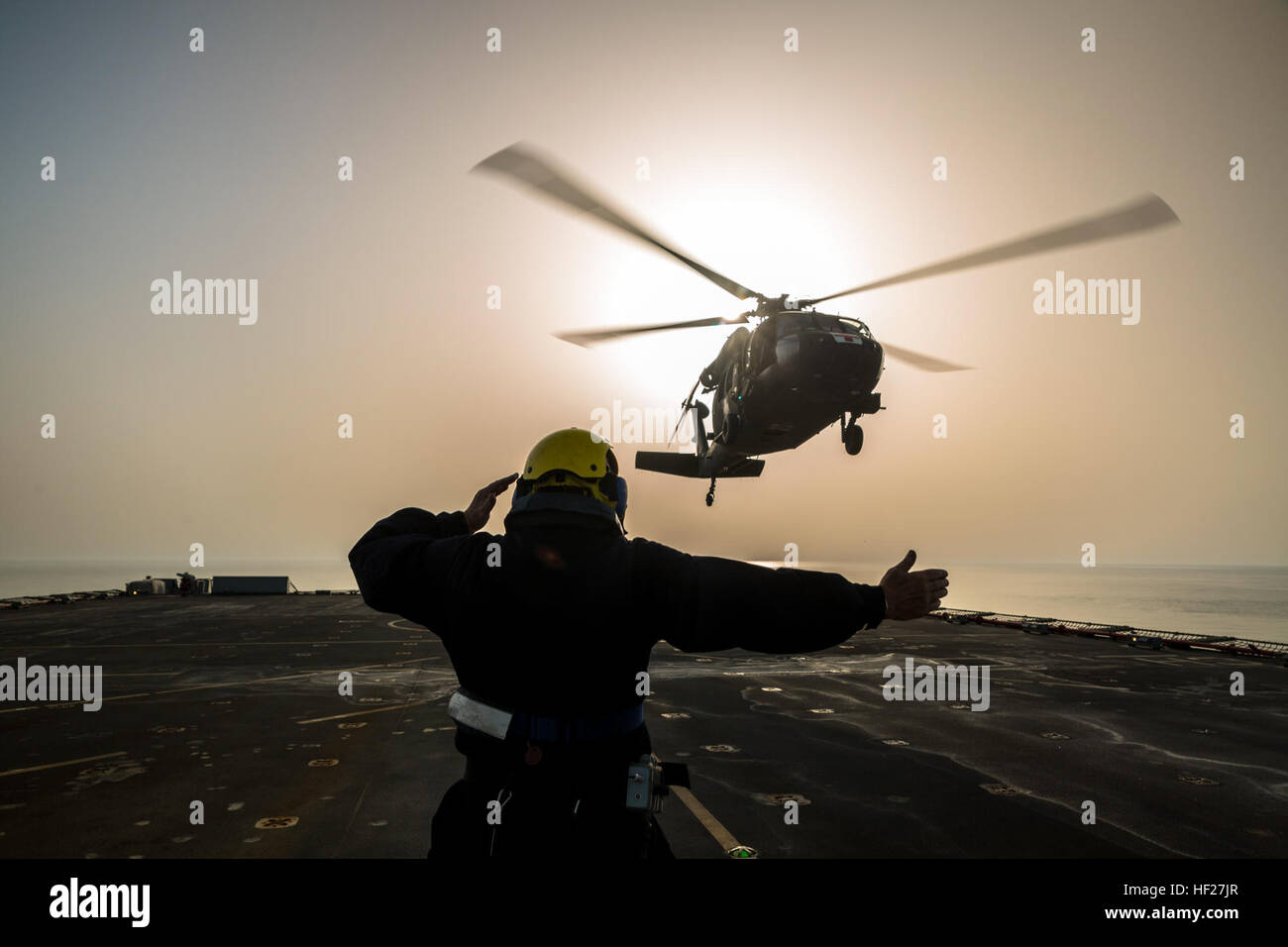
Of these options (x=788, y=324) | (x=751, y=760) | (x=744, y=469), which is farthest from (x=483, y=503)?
(x=744, y=469)

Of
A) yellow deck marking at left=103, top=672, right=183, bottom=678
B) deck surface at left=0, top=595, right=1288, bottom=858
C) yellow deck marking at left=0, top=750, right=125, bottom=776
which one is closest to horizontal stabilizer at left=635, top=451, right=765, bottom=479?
deck surface at left=0, top=595, right=1288, bottom=858

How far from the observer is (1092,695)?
1250cm

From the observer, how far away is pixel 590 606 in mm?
2359

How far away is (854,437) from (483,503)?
12.5 metres

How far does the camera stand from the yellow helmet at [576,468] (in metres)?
2.66

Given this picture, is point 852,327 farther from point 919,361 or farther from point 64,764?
point 64,764

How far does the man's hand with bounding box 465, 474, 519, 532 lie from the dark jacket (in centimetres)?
79

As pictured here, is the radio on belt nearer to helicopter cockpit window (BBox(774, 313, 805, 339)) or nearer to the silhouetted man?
the silhouetted man

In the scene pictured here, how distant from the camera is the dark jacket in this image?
2342mm

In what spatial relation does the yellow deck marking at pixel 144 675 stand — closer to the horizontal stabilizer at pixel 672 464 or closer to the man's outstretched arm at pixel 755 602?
the horizontal stabilizer at pixel 672 464
